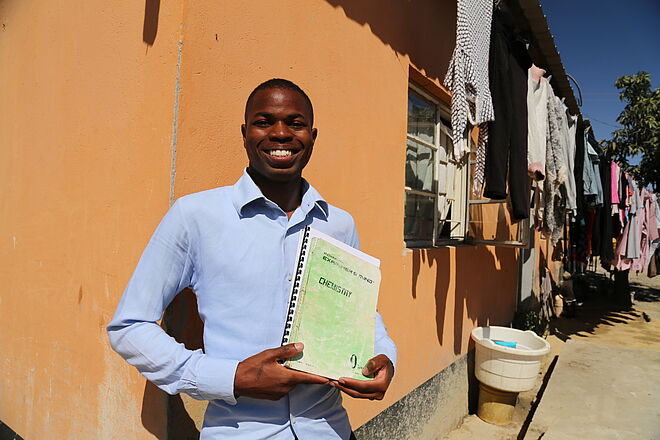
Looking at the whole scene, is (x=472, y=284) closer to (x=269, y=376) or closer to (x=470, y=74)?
(x=470, y=74)

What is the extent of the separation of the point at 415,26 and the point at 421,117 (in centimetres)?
71

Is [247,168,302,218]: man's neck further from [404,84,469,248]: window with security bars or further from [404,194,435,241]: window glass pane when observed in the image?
[404,194,435,241]: window glass pane

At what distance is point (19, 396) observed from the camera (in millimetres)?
2234

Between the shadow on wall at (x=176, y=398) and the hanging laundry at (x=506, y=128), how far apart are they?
2094 millimetres

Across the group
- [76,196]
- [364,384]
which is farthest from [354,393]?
[76,196]

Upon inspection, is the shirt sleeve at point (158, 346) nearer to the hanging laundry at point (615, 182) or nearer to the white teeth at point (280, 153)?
the white teeth at point (280, 153)

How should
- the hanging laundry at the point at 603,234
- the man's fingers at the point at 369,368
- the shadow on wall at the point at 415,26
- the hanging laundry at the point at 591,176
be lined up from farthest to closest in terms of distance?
1. the hanging laundry at the point at 603,234
2. the hanging laundry at the point at 591,176
3. the shadow on wall at the point at 415,26
4. the man's fingers at the point at 369,368

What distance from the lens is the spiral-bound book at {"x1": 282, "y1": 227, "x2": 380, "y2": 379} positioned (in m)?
1.00

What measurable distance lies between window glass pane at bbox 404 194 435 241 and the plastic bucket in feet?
4.04

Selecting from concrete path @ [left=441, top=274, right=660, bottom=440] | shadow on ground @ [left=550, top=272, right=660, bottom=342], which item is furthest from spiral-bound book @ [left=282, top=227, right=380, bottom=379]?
shadow on ground @ [left=550, top=272, right=660, bottom=342]

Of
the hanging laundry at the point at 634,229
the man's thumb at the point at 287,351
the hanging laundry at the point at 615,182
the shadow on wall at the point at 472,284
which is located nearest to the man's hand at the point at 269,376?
the man's thumb at the point at 287,351

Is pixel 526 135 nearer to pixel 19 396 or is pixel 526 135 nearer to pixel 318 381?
pixel 318 381

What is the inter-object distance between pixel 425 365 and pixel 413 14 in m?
2.58

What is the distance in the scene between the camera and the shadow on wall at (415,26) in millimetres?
2447
